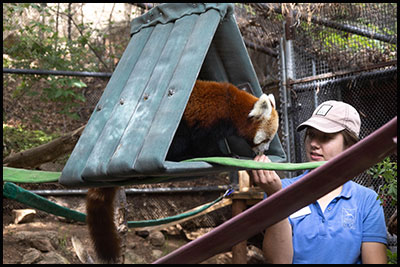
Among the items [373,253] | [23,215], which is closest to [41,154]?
[23,215]

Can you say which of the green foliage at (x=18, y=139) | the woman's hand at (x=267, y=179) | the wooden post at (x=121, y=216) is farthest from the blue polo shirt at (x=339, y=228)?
the green foliage at (x=18, y=139)

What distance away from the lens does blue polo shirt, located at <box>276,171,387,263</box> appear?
1391 millimetres

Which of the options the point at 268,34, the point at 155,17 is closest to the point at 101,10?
the point at 268,34

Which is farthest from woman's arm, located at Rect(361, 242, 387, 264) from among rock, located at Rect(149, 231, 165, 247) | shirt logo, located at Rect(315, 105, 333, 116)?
rock, located at Rect(149, 231, 165, 247)

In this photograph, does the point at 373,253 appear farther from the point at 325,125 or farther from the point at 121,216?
the point at 121,216

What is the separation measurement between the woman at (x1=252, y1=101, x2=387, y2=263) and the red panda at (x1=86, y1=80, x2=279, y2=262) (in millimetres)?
487

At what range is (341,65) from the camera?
3668mm

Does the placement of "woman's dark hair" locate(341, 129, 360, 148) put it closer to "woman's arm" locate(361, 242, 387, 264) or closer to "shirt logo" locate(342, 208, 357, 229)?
"shirt logo" locate(342, 208, 357, 229)

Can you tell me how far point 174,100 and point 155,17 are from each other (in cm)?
62

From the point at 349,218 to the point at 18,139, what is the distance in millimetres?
4418

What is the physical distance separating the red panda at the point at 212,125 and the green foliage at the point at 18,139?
297 cm

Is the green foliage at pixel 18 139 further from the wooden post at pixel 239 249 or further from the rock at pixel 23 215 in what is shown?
the wooden post at pixel 239 249

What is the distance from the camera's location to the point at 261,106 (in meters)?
2.03

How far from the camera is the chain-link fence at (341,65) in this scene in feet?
11.5
